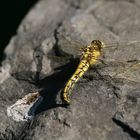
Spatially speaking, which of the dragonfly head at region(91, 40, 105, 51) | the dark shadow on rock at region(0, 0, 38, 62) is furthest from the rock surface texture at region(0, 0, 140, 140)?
the dark shadow on rock at region(0, 0, 38, 62)

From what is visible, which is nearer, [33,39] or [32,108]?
[32,108]

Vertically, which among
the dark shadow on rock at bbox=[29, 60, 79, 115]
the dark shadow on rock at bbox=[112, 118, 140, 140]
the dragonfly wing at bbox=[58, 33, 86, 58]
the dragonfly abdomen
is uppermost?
the dragonfly wing at bbox=[58, 33, 86, 58]

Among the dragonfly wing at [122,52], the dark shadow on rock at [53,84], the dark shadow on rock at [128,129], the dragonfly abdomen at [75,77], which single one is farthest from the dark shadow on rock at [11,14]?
the dark shadow on rock at [128,129]

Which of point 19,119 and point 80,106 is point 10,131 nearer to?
point 19,119

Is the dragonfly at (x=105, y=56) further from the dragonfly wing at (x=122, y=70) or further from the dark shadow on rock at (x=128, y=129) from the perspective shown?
the dark shadow on rock at (x=128, y=129)

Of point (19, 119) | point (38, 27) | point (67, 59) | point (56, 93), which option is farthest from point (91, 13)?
point (19, 119)

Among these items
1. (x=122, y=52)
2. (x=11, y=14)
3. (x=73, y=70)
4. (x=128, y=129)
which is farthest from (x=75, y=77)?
(x=11, y=14)

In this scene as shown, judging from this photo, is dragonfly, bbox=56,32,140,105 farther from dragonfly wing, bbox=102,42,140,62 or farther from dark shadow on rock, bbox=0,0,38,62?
dark shadow on rock, bbox=0,0,38,62
